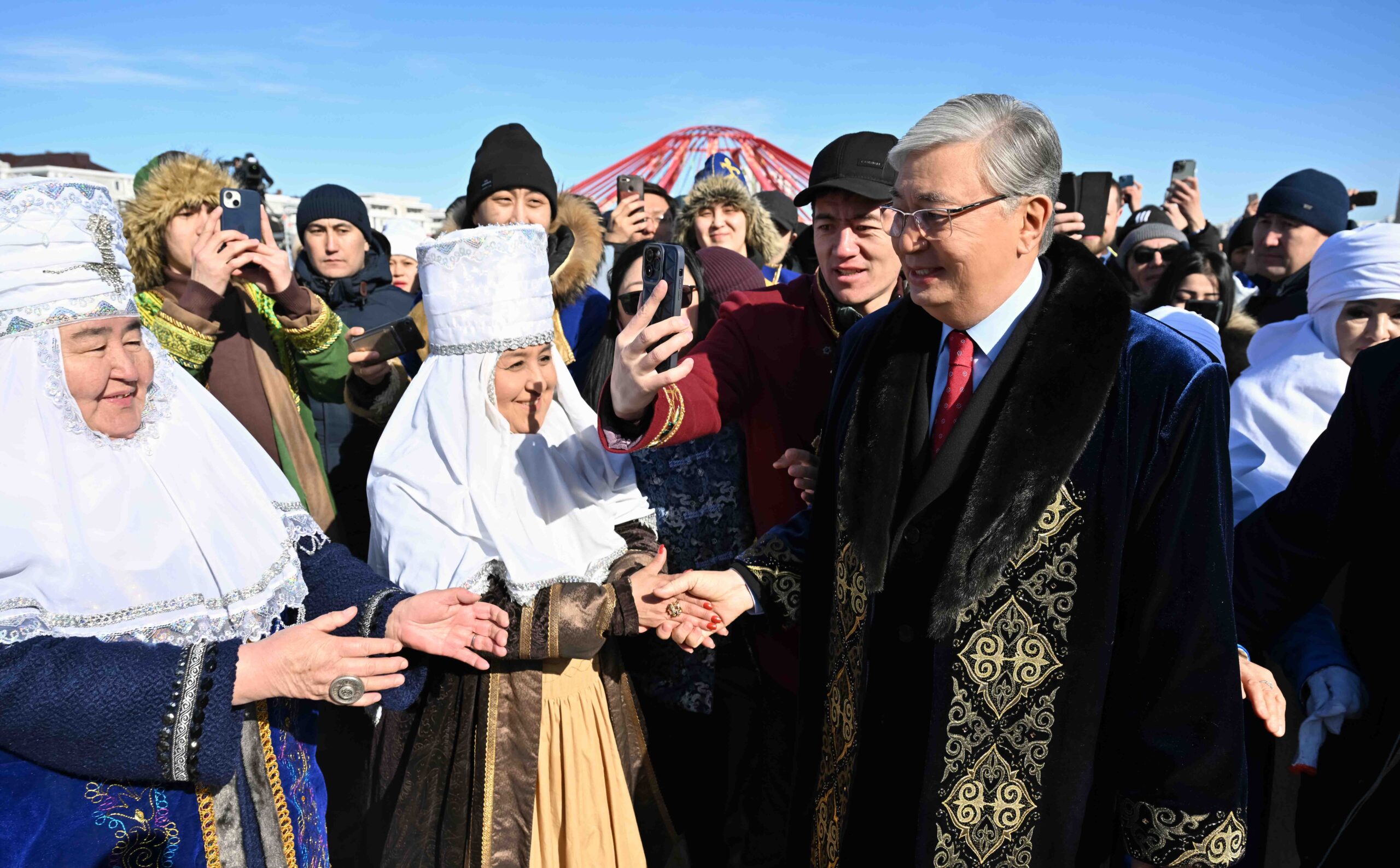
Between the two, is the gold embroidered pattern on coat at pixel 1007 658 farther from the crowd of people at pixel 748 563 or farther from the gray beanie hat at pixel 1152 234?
the gray beanie hat at pixel 1152 234

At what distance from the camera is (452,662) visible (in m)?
2.57

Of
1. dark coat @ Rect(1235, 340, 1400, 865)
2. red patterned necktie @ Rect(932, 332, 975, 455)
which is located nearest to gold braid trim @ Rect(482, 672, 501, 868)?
red patterned necktie @ Rect(932, 332, 975, 455)

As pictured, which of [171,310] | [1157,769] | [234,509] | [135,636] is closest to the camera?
[1157,769]

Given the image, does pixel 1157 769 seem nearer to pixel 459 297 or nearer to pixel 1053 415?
pixel 1053 415

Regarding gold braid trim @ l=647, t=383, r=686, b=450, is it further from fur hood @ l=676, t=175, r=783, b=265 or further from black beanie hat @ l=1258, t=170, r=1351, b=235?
Answer: black beanie hat @ l=1258, t=170, r=1351, b=235

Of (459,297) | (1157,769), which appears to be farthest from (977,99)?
(459,297)

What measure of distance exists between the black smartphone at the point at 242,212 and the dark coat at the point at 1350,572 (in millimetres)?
3587

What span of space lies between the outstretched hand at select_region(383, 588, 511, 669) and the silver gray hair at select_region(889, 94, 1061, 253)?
1596 millimetres

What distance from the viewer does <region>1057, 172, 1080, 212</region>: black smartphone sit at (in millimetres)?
4176

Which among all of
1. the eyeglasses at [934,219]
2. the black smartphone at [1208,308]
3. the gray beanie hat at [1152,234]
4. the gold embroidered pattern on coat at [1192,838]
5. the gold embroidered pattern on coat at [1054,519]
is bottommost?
the gold embroidered pattern on coat at [1192,838]

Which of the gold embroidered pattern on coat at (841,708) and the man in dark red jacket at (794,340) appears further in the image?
the man in dark red jacket at (794,340)

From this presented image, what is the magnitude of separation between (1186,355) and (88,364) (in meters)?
2.32

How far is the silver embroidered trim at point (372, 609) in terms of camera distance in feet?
7.26

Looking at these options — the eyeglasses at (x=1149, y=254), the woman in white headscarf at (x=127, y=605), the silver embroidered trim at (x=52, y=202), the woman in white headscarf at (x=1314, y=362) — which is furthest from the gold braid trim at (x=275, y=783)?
the eyeglasses at (x=1149, y=254)
